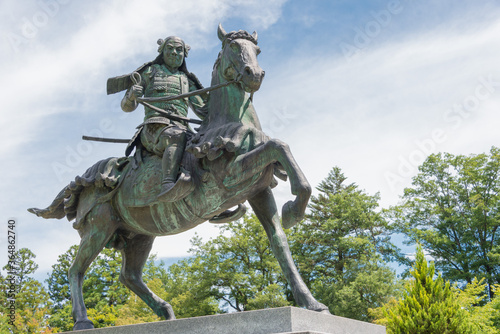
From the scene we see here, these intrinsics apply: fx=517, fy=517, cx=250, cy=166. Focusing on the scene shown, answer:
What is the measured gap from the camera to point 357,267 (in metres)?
27.7

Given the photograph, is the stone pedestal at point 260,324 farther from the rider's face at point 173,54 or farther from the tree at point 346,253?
the tree at point 346,253

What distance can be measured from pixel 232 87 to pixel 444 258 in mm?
26339

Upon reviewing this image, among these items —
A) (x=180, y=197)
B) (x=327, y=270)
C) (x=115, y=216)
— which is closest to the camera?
(x=180, y=197)

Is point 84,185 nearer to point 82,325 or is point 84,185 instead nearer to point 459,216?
point 82,325

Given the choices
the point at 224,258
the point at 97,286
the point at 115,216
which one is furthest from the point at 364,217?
the point at 115,216

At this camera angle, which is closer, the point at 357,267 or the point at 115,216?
the point at 115,216

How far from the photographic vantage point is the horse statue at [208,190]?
17.5 feet

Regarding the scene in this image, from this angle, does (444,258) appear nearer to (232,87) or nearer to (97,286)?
(97,286)

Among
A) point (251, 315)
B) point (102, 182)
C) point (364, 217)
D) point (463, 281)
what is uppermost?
point (364, 217)

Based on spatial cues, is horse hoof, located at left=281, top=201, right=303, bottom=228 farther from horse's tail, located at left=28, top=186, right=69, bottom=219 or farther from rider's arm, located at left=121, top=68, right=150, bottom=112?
horse's tail, located at left=28, top=186, right=69, bottom=219

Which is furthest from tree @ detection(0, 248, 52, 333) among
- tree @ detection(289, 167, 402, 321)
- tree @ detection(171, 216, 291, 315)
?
tree @ detection(289, 167, 402, 321)

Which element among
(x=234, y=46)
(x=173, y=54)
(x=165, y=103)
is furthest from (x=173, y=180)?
(x=173, y=54)

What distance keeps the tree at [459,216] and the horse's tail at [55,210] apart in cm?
2435

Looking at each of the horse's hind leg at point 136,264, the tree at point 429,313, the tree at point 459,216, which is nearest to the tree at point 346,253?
the tree at point 459,216
